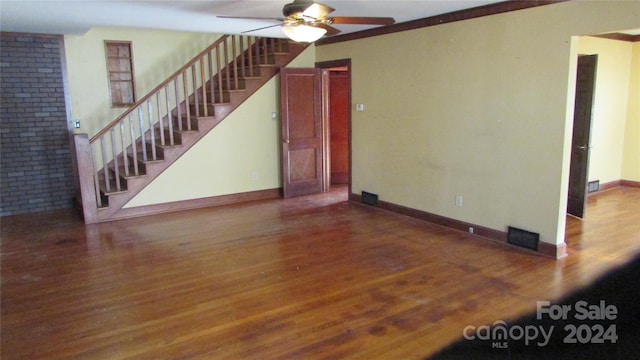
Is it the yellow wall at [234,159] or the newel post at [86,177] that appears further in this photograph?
the yellow wall at [234,159]

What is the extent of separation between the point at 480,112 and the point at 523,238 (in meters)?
1.36

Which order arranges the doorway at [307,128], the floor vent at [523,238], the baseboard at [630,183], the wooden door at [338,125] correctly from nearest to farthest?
the floor vent at [523,238], the doorway at [307,128], the baseboard at [630,183], the wooden door at [338,125]

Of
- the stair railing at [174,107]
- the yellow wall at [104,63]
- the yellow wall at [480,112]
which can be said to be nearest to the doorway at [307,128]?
the stair railing at [174,107]

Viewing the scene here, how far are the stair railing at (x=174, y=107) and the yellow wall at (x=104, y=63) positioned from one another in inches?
8.7

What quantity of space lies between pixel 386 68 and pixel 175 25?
270 centimetres

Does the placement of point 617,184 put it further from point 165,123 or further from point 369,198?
point 165,123

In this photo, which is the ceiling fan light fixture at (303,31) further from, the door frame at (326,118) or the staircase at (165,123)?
the door frame at (326,118)

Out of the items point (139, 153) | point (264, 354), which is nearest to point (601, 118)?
point (264, 354)

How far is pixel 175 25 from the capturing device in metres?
5.50

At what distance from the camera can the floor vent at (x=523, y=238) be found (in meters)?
4.33

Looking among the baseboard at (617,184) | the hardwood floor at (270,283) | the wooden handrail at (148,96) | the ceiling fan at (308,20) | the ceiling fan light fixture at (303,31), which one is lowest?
the hardwood floor at (270,283)

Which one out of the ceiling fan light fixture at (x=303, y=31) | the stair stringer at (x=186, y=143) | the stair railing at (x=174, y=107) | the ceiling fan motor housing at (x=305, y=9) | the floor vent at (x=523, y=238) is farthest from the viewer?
the stair railing at (x=174, y=107)

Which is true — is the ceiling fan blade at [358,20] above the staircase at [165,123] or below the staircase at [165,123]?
above

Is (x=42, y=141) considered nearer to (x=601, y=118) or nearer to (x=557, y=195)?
(x=557, y=195)
